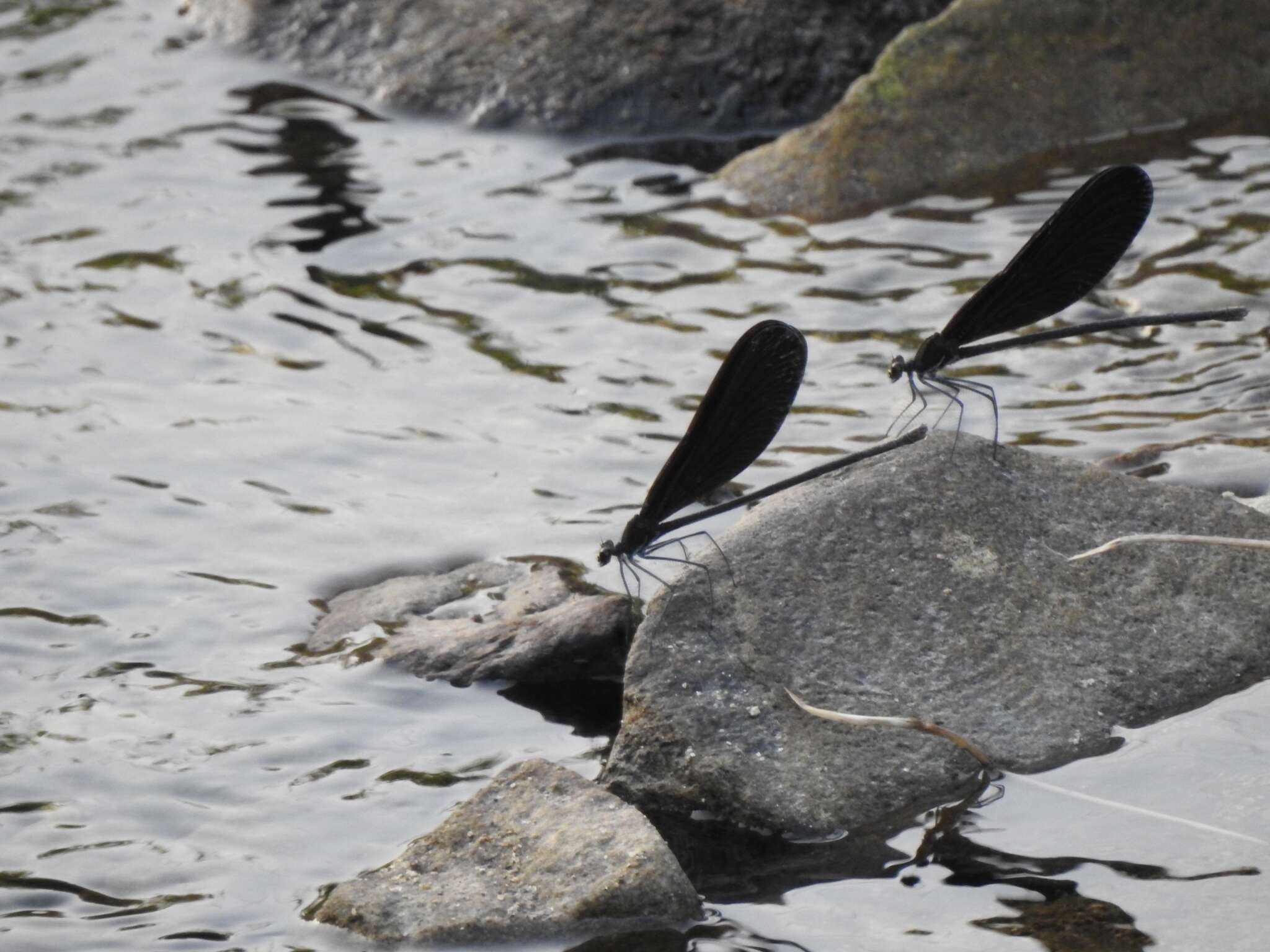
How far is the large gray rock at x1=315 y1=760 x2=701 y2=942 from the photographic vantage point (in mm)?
3150

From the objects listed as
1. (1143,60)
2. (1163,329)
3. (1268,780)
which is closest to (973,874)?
(1268,780)

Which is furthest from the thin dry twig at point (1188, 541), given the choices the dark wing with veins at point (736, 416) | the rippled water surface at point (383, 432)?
the dark wing with veins at point (736, 416)

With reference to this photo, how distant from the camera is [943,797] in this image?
3465 millimetres

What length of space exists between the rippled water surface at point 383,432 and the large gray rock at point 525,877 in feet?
0.41

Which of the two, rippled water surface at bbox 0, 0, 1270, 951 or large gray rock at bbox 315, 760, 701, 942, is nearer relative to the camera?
large gray rock at bbox 315, 760, 701, 942

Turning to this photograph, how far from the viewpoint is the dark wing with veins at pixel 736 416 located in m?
3.56

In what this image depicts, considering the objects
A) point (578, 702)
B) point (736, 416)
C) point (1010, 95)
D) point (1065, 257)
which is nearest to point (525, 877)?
point (578, 702)

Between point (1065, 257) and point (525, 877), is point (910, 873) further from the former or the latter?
point (1065, 257)

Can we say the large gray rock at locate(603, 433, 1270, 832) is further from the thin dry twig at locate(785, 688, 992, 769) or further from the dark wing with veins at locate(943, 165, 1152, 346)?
the dark wing with veins at locate(943, 165, 1152, 346)

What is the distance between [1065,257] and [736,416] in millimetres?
967

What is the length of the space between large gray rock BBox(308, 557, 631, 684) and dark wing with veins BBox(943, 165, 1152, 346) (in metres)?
1.22

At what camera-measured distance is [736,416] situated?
3.74 meters

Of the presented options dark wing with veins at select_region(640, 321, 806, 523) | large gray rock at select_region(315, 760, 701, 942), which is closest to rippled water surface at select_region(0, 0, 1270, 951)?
large gray rock at select_region(315, 760, 701, 942)

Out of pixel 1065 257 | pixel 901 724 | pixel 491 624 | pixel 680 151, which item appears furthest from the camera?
pixel 680 151
